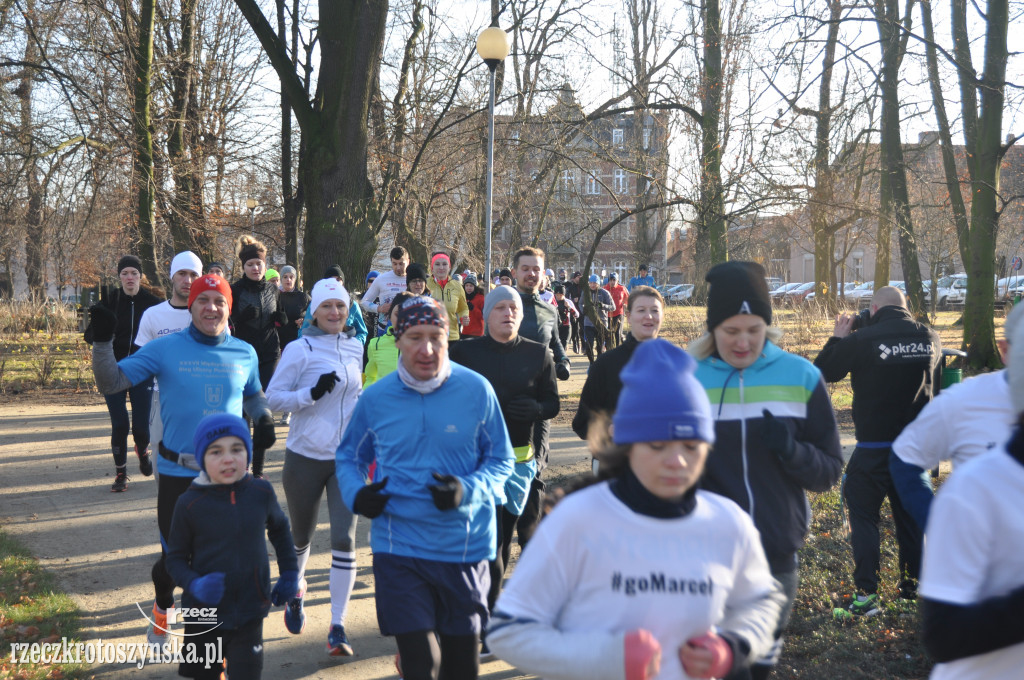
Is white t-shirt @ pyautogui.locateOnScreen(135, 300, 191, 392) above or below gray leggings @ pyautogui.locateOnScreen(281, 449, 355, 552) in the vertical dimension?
above

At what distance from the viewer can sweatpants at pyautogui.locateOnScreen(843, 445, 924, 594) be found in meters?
5.54

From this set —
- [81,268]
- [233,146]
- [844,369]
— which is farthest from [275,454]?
[81,268]

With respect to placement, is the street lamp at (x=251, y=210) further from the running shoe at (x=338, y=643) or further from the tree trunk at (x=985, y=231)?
the running shoe at (x=338, y=643)

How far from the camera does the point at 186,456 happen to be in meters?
4.71

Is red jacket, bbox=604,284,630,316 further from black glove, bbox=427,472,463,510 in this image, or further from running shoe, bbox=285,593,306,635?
black glove, bbox=427,472,463,510

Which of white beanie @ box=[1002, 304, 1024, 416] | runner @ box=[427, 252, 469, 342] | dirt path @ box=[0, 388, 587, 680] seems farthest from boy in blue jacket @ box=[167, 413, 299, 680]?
runner @ box=[427, 252, 469, 342]

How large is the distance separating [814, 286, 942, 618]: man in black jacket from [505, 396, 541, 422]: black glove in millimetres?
1894

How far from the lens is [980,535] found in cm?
188

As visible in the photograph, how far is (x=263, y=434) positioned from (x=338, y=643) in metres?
1.29

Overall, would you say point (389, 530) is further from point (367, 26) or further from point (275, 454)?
point (367, 26)

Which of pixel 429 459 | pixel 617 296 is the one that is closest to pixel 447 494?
pixel 429 459

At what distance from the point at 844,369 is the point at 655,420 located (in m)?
4.21

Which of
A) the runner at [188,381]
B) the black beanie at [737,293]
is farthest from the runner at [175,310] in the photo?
the black beanie at [737,293]

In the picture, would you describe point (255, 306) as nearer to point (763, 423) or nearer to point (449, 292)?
point (449, 292)
